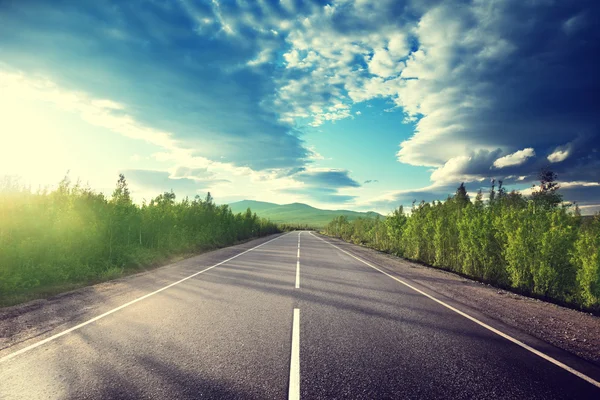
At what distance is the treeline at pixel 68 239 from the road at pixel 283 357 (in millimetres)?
4551

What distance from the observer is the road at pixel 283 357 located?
11.4 feet

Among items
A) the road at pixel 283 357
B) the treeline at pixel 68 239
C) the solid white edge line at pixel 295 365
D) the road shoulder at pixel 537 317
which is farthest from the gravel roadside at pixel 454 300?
the solid white edge line at pixel 295 365

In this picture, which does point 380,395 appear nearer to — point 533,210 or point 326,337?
point 326,337

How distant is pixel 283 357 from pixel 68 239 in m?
11.3

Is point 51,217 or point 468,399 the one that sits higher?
point 51,217

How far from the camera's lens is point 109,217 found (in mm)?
15070

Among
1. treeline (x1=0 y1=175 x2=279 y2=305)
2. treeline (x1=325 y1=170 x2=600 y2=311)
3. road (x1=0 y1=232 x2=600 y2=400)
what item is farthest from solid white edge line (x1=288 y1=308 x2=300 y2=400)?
treeline (x1=325 y1=170 x2=600 y2=311)

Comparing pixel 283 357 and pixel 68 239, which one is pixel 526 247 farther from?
pixel 68 239

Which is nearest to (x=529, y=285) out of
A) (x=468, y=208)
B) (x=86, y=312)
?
(x=468, y=208)

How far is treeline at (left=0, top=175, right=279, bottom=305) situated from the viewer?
9109 mm

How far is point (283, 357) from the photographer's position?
4.27 m

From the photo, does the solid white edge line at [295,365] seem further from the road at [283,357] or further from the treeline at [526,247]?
the treeline at [526,247]

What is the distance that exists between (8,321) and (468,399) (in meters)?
8.21

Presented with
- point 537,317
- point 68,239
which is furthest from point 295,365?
point 68,239
